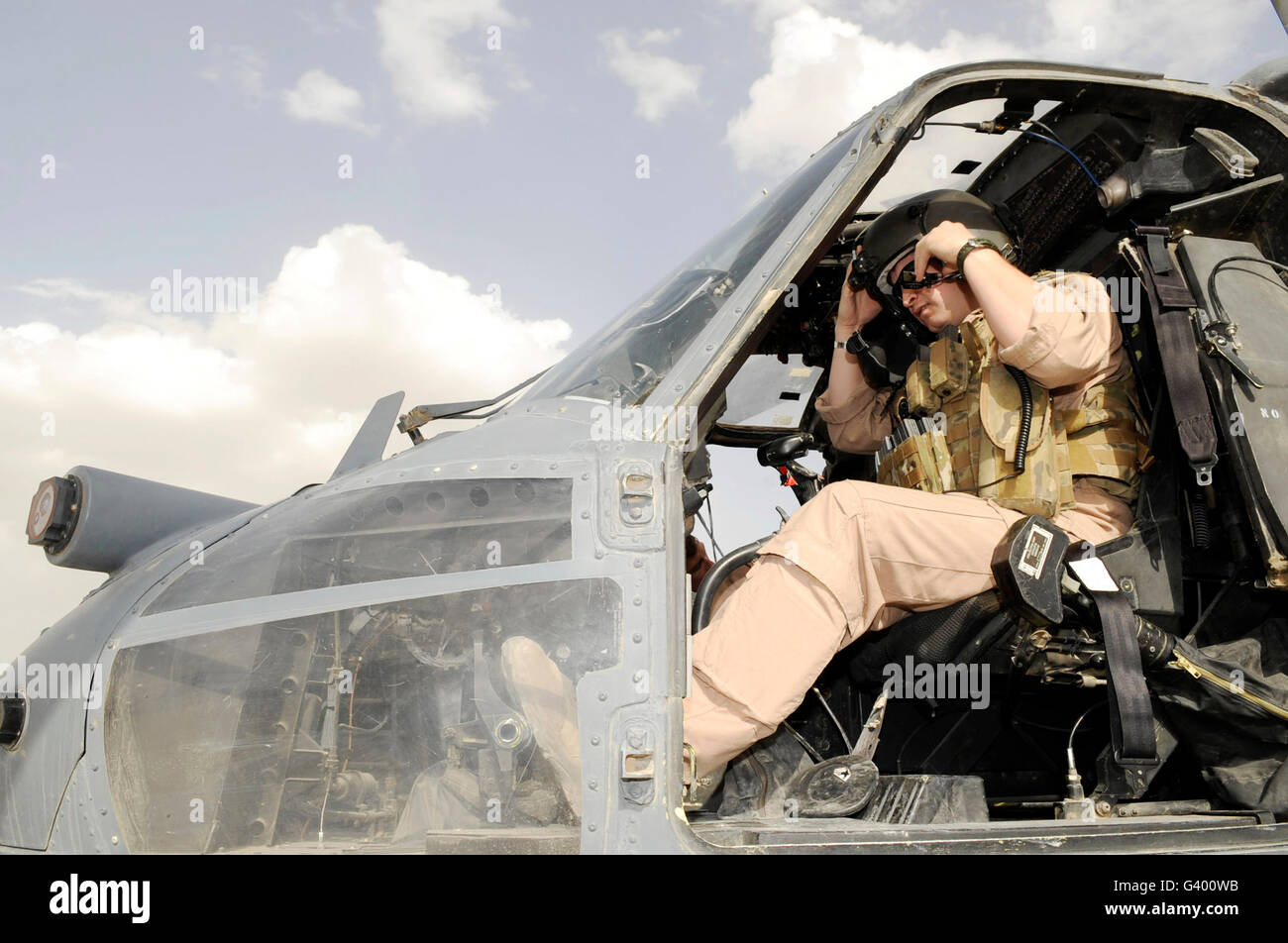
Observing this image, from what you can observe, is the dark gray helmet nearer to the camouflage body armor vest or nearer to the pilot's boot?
the camouflage body armor vest

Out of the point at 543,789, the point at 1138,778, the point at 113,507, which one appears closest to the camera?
the point at 543,789

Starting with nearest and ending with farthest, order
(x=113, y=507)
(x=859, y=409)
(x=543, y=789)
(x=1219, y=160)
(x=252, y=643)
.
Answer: (x=543, y=789) < (x=252, y=643) < (x=113, y=507) < (x=1219, y=160) < (x=859, y=409)

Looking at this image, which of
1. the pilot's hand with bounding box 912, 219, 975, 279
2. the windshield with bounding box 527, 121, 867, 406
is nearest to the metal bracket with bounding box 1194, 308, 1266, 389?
the pilot's hand with bounding box 912, 219, 975, 279

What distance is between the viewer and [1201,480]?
6.15 feet

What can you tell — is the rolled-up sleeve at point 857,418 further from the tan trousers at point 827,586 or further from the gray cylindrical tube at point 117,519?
the gray cylindrical tube at point 117,519

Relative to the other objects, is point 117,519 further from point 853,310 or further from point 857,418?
point 857,418

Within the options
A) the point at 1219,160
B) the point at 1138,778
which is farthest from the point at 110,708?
the point at 1219,160

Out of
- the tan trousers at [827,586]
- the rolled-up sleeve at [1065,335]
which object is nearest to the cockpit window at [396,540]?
the tan trousers at [827,586]

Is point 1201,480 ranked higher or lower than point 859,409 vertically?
lower

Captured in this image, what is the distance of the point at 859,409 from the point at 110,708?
7.05 feet

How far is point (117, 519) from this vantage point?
2.04m

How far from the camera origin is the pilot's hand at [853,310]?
2.64 metres
